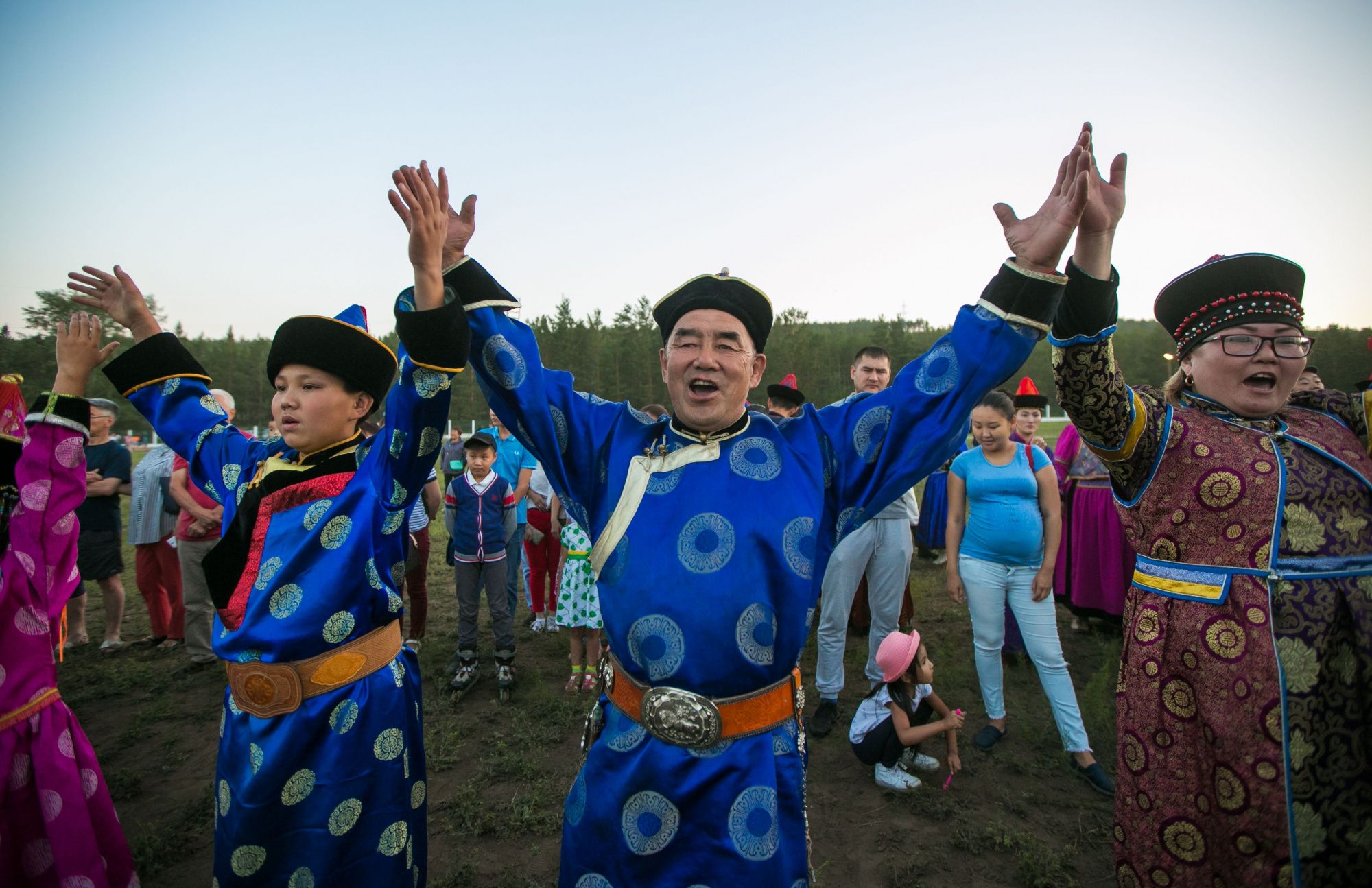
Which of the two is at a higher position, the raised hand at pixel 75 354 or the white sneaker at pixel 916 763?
A: the raised hand at pixel 75 354

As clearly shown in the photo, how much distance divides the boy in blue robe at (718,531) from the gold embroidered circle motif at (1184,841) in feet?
4.20

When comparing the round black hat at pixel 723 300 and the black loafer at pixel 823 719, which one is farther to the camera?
the black loafer at pixel 823 719

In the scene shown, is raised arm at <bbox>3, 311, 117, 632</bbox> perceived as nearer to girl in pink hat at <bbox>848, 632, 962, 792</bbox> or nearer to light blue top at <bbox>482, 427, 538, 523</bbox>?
girl in pink hat at <bbox>848, 632, 962, 792</bbox>

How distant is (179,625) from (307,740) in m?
6.20

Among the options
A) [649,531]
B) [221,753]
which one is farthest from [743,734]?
[221,753]

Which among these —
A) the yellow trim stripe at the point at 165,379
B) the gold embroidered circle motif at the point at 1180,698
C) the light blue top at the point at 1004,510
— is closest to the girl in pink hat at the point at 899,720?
the light blue top at the point at 1004,510

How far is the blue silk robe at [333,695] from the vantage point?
196cm

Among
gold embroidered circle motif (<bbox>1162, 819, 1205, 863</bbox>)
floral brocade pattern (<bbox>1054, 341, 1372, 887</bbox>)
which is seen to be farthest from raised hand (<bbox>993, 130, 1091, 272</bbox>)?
gold embroidered circle motif (<bbox>1162, 819, 1205, 863</bbox>)

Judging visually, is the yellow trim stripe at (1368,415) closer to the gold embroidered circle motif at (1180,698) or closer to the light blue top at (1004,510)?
the gold embroidered circle motif at (1180,698)

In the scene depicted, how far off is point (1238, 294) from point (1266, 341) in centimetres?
19

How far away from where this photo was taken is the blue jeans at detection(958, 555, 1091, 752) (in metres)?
3.74

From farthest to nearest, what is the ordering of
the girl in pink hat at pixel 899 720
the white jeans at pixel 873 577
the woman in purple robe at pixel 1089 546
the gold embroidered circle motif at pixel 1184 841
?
the woman in purple robe at pixel 1089 546 → the white jeans at pixel 873 577 → the girl in pink hat at pixel 899 720 → the gold embroidered circle motif at pixel 1184 841

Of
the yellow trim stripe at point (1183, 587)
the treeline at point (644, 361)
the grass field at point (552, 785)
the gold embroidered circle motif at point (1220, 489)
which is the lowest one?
the grass field at point (552, 785)

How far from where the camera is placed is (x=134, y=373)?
250 centimetres
